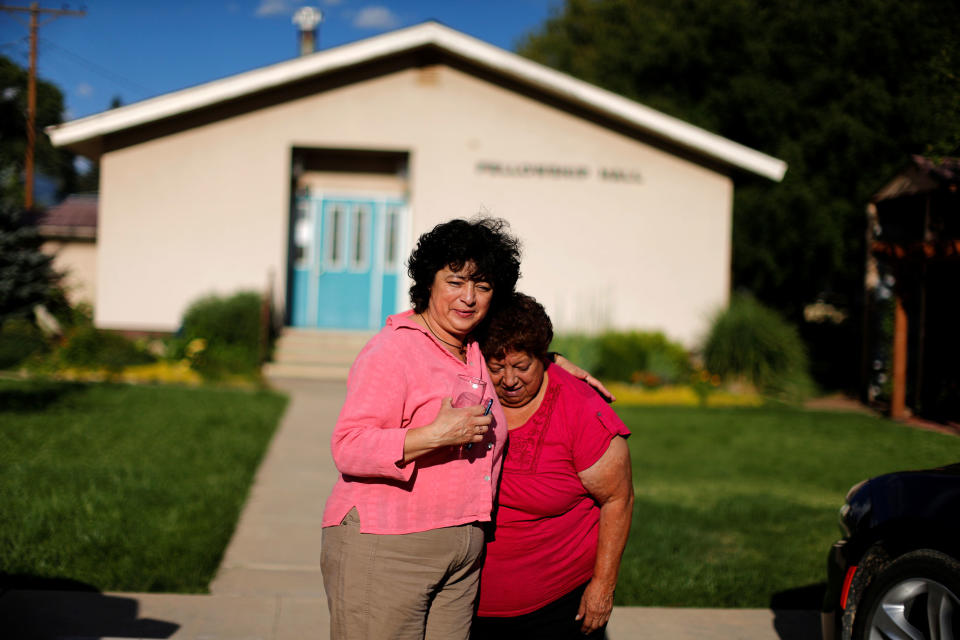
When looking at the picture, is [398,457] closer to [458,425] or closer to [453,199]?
[458,425]

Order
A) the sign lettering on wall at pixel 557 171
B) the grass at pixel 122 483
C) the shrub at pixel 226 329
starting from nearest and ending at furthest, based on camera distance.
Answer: the grass at pixel 122 483
the shrub at pixel 226 329
the sign lettering on wall at pixel 557 171

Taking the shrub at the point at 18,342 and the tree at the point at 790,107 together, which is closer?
the shrub at the point at 18,342

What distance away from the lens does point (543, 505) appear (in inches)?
114

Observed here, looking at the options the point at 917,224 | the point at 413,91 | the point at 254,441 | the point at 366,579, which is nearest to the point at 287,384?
the point at 254,441

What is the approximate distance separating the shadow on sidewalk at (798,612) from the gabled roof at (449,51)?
10180 mm

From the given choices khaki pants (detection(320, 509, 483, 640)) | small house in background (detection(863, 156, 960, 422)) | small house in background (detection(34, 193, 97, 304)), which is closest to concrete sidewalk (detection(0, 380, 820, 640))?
khaki pants (detection(320, 509, 483, 640))

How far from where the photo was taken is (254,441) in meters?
8.72

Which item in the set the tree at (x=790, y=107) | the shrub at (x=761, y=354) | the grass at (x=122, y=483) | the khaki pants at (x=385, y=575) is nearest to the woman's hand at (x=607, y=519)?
the khaki pants at (x=385, y=575)

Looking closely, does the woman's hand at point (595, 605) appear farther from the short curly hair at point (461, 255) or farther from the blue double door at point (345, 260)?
the blue double door at point (345, 260)

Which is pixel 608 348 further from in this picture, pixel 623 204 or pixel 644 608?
pixel 644 608

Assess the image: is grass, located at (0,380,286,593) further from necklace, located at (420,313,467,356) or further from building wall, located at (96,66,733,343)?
building wall, located at (96,66,733,343)

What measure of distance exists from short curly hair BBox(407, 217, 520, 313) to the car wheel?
1.79 m

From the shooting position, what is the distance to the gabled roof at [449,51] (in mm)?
14055

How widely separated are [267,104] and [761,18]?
9.39m
